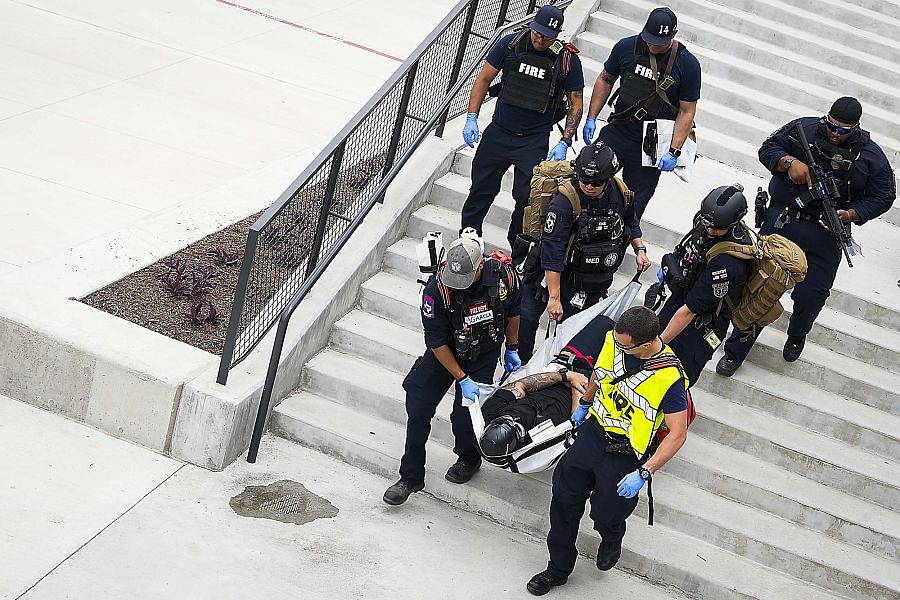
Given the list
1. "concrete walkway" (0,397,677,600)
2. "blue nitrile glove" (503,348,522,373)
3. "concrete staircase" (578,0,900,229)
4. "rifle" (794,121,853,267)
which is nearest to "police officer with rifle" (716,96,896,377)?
"rifle" (794,121,853,267)

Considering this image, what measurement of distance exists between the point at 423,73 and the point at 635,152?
1.73 m

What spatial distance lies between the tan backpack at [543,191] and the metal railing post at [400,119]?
1362 millimetres

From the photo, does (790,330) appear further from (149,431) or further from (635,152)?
(149,431)

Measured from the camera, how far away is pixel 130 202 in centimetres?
812

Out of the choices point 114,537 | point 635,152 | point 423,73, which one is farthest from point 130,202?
point 635,152

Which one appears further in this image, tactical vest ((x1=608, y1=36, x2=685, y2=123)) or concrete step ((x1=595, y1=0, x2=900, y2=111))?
concrete step ((x1=595, y1=0, x2=900, y2=111))

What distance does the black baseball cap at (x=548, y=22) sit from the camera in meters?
6.81

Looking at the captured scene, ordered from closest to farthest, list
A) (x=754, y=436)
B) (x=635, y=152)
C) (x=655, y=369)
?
1. (x=655, y=369)
2. (x=754, y=436)
3. (x=635, y=152)

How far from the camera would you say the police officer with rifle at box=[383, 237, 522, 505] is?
5605 mm

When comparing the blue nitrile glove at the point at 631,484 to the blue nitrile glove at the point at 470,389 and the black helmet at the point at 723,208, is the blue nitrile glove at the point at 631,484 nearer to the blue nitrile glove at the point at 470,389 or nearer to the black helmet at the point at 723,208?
the blue nitrile glove at the point at 470,389

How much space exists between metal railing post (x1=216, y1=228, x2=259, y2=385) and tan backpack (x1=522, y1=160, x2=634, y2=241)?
1765mm

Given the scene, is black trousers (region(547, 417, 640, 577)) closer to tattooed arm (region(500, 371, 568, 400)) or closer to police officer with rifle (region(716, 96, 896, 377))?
tattooed arm (region(500, 371, 568, 400))

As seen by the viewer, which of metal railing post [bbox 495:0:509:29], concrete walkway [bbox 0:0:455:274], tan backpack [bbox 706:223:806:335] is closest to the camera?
tan backpack [bbox 706:223:806:335]

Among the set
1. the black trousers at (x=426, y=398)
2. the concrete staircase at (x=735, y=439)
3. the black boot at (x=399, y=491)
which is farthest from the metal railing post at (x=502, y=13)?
the black boot at (x=399, y=491)
